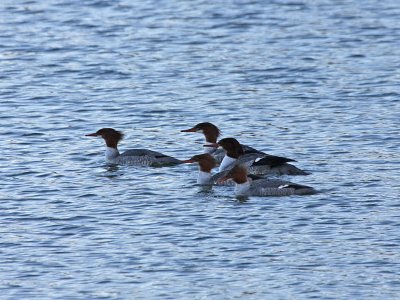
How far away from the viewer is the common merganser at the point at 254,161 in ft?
68.8

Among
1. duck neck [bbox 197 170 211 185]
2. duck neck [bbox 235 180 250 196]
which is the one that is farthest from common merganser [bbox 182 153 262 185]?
duck neck [bbox 235 180 250 196]

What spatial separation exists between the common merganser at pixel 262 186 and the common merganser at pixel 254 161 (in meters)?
0.93

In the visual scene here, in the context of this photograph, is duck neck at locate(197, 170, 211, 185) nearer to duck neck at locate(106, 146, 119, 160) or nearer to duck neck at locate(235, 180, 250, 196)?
duck neck at locate(235, 180, 250, 196)

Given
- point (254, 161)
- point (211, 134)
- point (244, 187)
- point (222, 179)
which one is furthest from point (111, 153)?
point (244, 187)

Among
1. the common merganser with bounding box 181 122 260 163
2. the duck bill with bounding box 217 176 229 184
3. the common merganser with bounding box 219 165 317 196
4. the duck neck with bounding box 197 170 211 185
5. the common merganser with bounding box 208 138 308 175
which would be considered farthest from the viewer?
the common merganser with bounding box 181 122 260 163

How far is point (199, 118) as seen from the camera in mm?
25406

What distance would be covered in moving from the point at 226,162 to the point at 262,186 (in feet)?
7.27

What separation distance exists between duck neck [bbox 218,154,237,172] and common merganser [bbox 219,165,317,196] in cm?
161

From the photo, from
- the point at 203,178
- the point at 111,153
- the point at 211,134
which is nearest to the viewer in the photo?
the point at 203,178

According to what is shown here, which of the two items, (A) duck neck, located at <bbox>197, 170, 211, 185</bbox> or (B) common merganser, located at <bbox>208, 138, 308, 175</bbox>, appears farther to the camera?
(B) common merganser, located at <bbox>208, 138, 308, 175</bbox>

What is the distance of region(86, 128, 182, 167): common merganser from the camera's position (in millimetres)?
21781

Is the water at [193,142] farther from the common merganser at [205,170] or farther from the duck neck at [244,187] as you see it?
the duck neck at [244,187]

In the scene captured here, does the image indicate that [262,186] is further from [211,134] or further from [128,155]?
[211,134]

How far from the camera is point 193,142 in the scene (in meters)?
24.1
